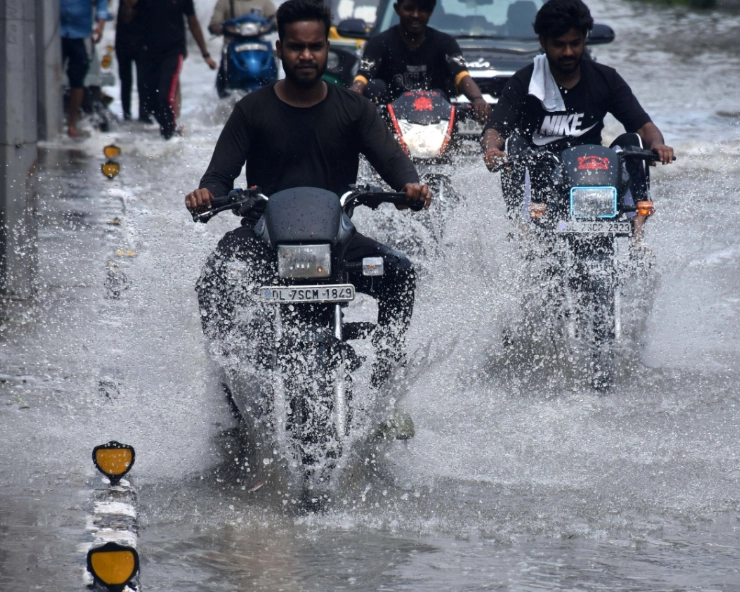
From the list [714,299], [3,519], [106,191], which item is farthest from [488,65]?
[3,519]

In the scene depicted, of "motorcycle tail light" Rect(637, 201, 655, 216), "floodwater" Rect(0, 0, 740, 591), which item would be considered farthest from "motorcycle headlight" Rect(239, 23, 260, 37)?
"motorcycle tail light" Rect(637, 201, 655, 216)

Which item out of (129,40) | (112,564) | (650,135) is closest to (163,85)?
(129,40)

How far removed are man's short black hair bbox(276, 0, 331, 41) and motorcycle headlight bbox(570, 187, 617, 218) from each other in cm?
168

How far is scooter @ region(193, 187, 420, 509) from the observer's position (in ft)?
14.9

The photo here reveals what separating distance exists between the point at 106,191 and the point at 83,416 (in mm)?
5659

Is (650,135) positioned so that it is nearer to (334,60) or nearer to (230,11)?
(334,60)

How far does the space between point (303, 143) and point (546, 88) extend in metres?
2.21

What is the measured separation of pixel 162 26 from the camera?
44.9 feet

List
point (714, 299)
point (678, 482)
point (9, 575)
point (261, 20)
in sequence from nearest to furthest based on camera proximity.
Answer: point (9, 575), point (678, 482), point (714, 299), point (261, 20)

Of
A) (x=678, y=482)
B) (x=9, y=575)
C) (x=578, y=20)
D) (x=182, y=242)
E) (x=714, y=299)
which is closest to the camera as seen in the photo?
(x=9, y=575)

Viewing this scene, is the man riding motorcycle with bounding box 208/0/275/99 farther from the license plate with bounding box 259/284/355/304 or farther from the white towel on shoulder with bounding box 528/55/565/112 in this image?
the license plate with bounding box 259/284/355/304

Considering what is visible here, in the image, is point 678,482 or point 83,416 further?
point 83,416

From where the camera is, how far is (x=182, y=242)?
30.1ft

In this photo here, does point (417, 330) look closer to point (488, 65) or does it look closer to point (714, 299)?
point (714, 299)
